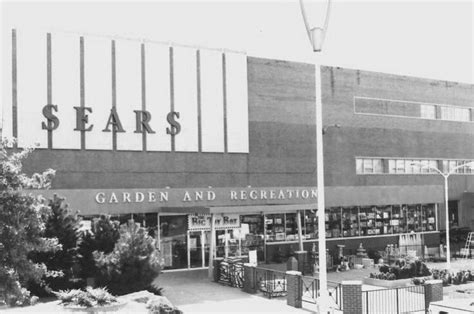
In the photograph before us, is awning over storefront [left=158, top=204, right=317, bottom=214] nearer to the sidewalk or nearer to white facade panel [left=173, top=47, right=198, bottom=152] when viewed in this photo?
the sidewalk

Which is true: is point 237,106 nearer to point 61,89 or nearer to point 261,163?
point 261,163

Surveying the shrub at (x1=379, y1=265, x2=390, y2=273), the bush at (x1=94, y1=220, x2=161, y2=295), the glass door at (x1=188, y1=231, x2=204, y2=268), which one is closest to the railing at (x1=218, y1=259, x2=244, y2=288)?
the glass door at (x1=188, y1=231, x2=204, y2=268)

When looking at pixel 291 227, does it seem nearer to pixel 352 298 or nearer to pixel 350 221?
pixel 350 221

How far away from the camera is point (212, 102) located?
33438 millimetres

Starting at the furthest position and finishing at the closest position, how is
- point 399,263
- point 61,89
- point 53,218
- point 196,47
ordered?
point 196,47
point 61,89
point 399,263
point 53,218

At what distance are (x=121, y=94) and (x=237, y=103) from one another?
711 cm

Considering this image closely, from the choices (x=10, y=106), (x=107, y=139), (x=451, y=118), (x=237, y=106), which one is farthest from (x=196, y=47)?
(x=451, y=118)

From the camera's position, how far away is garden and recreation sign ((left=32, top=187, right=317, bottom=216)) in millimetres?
27766

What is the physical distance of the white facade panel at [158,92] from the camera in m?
31.6

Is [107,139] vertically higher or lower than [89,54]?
lower

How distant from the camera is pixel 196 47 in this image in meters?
33.0

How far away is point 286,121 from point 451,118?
15984 millimetres

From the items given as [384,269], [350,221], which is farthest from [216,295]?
[350,221]

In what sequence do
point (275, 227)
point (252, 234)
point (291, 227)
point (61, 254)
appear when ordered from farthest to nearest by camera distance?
point (291, 227) → point (275, 227) → point (252, 234) → point (61, 254)
